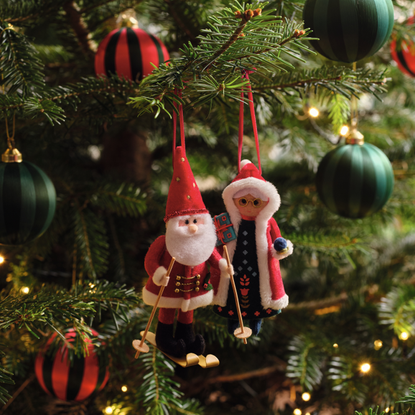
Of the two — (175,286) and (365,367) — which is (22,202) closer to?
(175,286)

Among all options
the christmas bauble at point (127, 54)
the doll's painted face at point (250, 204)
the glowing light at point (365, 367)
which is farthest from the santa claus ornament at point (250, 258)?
the glowing light at point (365, 367)

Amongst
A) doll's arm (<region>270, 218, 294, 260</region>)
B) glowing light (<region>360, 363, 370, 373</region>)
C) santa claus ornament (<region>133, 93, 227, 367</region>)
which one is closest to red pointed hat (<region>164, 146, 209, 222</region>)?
santa claus ornament (<region>133, 93, 227, 367</region>)

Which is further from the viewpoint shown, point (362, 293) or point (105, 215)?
point (362, 293)

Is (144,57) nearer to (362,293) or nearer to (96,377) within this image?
(96,377)

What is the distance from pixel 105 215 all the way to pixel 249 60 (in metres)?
0.56

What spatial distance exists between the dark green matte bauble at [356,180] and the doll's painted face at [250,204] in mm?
239

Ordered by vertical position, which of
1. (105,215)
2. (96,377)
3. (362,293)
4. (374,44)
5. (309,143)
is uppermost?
(374,44)

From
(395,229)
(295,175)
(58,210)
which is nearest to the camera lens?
(58,210)

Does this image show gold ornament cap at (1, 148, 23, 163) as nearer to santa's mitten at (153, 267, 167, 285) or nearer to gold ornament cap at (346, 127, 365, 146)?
santa's mitten at (153, 267, 167, 285)

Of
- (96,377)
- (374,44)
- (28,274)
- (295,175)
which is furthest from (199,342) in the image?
(295,175)

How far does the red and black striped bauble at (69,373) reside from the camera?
0.68m

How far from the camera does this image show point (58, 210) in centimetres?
79

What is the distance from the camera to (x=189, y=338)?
56cm

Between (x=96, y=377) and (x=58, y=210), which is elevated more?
(x=58, y=210)
